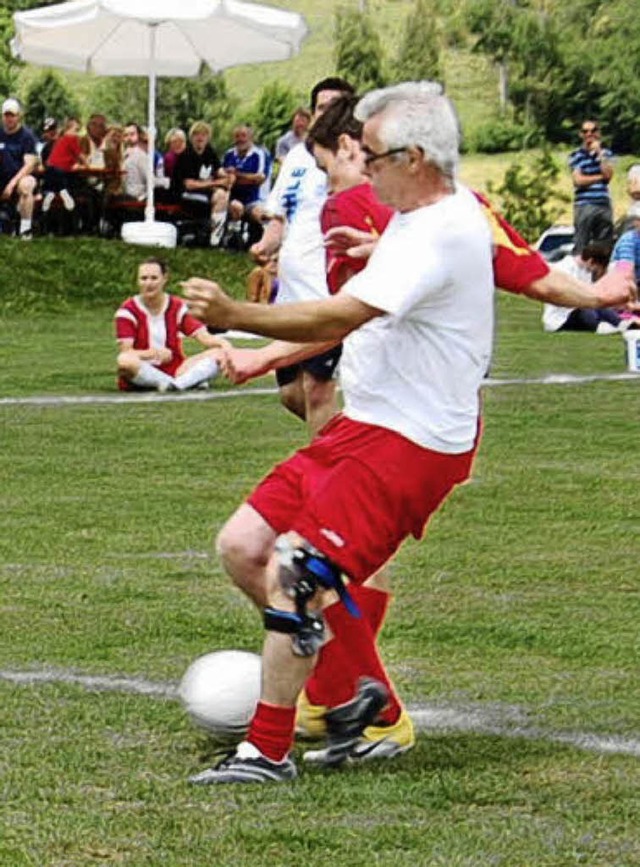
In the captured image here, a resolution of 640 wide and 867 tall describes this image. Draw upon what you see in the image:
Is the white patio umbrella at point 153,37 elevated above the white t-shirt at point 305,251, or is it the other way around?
the white t-shirt at point 305,251

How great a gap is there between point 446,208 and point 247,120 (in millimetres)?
60050

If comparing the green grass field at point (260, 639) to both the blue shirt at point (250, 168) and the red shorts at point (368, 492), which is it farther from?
the blue shirt at point (250, 168)

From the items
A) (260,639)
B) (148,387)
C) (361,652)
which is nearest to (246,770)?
(361,652)

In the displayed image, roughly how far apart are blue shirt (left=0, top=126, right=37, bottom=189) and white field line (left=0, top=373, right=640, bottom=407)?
34.4ft

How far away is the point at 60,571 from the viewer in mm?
9023

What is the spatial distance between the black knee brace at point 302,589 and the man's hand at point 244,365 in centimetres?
57

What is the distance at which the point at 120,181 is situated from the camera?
2880 cm

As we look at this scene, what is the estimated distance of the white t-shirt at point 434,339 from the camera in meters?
5.72

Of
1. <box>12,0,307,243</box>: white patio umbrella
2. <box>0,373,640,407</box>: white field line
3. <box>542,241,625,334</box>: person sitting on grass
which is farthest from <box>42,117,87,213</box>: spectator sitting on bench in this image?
<box>0,373,640,407</box>: white field line

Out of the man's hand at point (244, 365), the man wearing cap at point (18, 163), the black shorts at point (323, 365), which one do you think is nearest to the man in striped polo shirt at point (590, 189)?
the man wearing cap at point (18, 163)

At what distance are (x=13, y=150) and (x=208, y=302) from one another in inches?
873

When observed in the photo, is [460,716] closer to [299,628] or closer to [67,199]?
[299,628]

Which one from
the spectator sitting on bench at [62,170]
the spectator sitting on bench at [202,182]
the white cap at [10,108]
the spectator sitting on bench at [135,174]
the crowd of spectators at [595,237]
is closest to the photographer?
the crowd of spectators at [595,237]

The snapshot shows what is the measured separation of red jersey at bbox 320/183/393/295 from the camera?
647 centimetres
